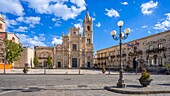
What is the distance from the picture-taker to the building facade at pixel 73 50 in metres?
80.0

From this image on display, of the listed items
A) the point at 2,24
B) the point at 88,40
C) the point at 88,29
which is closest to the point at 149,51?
the point at 88,40

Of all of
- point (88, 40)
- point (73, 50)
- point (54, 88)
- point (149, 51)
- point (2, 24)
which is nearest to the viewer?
point (54, 88)

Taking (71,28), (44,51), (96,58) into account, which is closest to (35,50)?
(44,51)

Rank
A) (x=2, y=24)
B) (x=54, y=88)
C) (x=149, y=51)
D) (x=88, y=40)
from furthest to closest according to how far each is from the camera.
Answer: (x=88, y=40), (x=2, y=24), (x=149, y=51), (x=54, y=88)

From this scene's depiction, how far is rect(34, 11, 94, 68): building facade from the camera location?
262 feet

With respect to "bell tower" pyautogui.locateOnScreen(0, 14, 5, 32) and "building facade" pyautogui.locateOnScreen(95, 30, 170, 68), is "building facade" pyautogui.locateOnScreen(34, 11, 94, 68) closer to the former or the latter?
"bell tower" pyautogui.locateOnScreen(0, 14, 5, 32)

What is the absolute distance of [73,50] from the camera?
8338cm

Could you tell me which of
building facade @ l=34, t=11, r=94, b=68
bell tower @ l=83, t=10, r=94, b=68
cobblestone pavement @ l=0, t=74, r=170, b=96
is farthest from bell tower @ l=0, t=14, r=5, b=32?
cobblestone pavement @ l=0, t=74, r=170, b=96

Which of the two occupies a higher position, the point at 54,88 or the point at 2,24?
the point at 2,24

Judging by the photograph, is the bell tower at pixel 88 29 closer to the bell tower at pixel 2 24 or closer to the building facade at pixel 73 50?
the building facade at pixel 73 50

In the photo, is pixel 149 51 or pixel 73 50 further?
pixel 73 50

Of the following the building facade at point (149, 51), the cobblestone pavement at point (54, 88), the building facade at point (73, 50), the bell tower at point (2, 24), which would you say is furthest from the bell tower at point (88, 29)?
the cobblestone pavement at point (54, 88)

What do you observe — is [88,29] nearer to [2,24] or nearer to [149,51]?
[2,24]

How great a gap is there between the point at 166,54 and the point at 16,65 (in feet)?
154
